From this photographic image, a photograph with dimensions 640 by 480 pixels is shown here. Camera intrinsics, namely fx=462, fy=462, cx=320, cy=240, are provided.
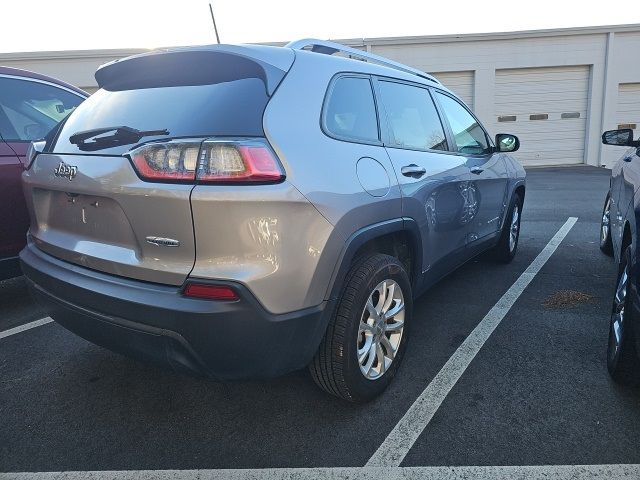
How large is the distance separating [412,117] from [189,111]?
1.58 meters

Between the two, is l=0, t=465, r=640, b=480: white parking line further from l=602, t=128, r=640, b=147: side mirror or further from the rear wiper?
l=602, t=128, r=640, b=147: side mirror

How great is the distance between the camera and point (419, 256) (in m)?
2.81

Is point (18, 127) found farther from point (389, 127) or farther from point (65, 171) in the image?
point (389, 127)

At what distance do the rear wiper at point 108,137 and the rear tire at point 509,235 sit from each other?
3694mm

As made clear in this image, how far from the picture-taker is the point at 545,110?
51.4ft

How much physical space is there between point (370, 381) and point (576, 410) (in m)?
1.05

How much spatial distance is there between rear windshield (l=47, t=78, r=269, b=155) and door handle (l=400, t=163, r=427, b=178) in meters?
0.97

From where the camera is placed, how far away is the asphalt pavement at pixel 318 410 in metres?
2.07

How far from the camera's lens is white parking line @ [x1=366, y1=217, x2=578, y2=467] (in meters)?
2.08

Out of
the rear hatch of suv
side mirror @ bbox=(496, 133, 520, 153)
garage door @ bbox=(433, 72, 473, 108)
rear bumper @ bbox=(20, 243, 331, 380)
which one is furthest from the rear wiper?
garage door @ bbox=(433, 72, 473, 108)

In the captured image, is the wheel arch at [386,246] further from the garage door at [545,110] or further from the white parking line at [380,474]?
the garage door at [545,110]

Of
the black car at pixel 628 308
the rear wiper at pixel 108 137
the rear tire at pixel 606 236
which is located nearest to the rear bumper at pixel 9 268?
the rear wiper at pixel 108 137

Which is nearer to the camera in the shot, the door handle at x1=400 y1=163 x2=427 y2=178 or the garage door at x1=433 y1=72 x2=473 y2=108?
the door handle at x1=400 y1=163 x2=427 y2=178

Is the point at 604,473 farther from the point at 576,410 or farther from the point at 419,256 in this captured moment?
the point at 419,256
